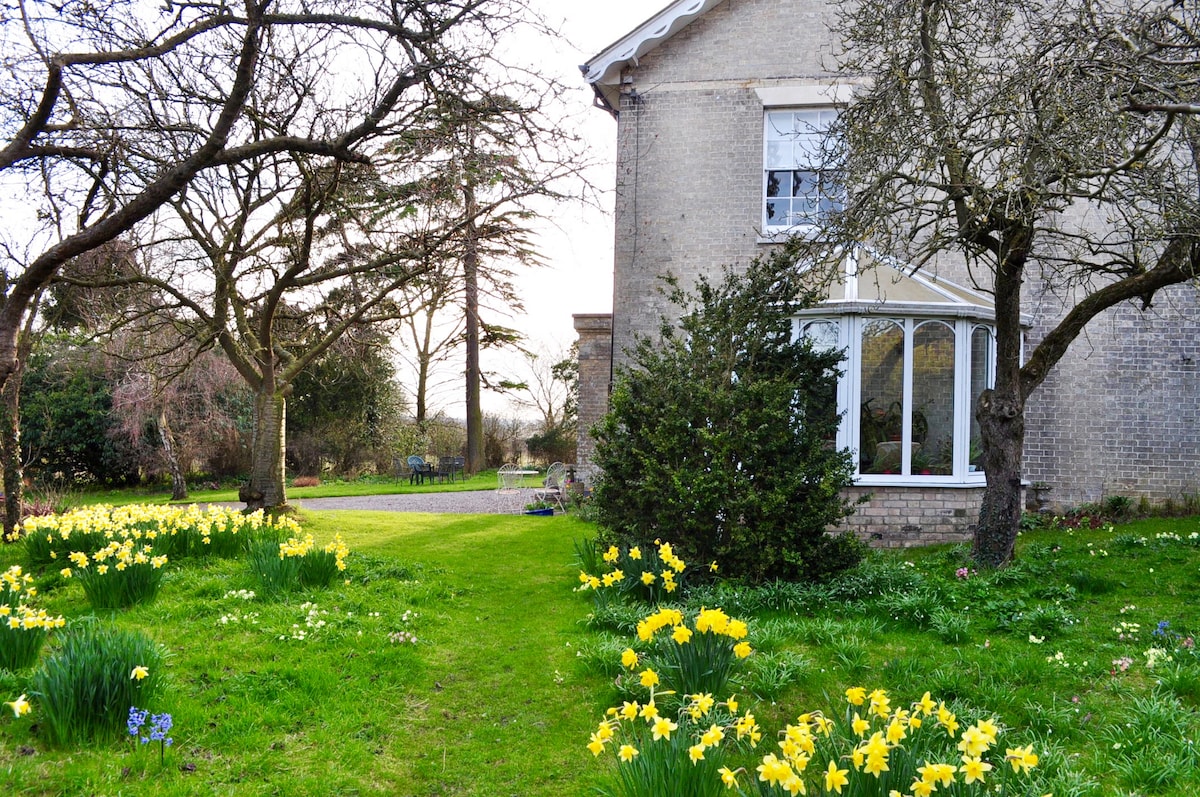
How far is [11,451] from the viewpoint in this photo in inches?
356

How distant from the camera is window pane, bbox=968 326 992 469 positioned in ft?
34.3

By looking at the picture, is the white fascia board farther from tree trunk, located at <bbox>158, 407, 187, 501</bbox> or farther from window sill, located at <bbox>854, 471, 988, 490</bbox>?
tree trunk, located at <bbox>158, 407, 187, 501</bbox>

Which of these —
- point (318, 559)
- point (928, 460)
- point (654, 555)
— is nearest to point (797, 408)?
point (654, 555)

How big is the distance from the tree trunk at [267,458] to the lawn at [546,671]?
367 centimetres

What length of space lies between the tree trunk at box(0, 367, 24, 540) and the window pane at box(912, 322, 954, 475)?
11.0m

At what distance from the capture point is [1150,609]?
20.4 feet

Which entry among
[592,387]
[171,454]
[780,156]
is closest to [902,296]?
[780,156]

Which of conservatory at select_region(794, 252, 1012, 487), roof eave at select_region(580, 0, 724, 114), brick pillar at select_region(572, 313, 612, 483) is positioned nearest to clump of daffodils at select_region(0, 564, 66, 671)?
conservatory at select_region(794, 252, 1012, 487)

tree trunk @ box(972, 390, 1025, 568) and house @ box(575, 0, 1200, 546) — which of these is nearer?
tree trunk @ box(972, 390, 1025, 568)

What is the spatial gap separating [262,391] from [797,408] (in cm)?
837

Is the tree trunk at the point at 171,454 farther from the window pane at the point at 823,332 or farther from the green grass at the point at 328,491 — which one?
the window pane at the point at 823,332

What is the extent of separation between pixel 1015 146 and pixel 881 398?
4.62 m

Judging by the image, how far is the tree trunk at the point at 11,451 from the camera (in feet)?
29.4

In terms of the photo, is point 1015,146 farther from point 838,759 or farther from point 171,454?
point 171,454
